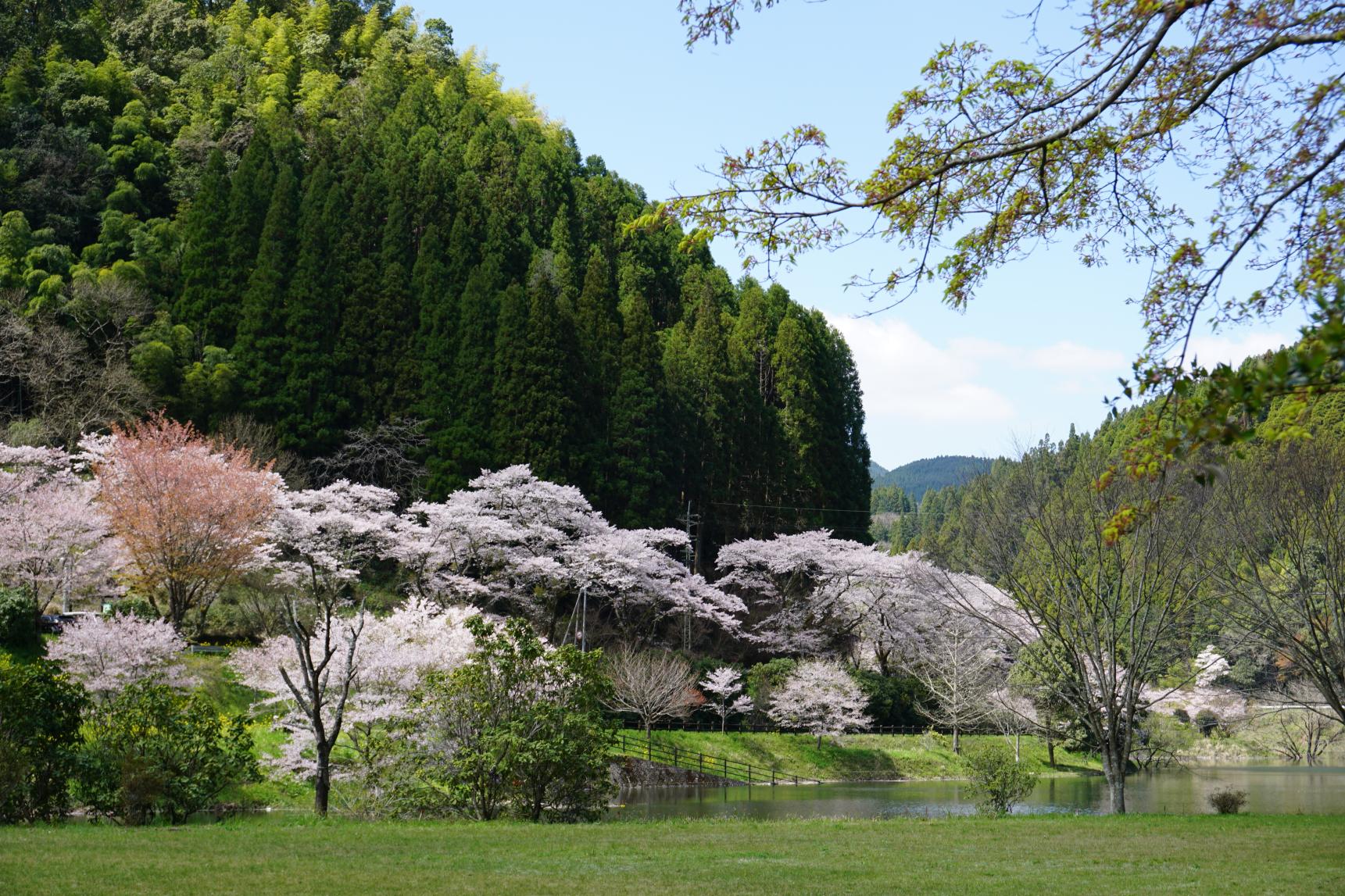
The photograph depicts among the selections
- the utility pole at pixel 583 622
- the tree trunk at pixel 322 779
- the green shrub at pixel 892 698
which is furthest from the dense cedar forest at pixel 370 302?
the tree trunk at pixel 322 779

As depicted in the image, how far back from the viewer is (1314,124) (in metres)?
4.99

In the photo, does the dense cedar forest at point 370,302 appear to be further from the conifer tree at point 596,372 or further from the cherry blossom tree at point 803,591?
the cherry blossom tree at point 803,591

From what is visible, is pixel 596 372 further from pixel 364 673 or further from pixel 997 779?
pixel 997 779

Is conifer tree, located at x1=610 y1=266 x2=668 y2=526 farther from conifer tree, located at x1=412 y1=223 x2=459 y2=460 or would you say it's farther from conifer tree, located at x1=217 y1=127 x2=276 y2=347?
conifer tree, located at x1=217 y1=127 x2=276 y2=347

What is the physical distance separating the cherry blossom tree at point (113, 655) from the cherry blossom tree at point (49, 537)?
12.9 ft

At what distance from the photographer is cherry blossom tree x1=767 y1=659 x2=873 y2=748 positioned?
3319cm

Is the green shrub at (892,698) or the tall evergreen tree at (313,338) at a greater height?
the tall evergreen tree at (313,338)

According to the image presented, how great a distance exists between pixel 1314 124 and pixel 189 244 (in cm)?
4053

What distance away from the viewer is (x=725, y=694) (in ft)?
108

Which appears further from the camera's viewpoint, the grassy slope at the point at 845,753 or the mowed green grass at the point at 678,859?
the grassy slope at the point at 845,753

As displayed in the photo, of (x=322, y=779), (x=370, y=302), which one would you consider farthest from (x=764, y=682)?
(x=322, y=779)

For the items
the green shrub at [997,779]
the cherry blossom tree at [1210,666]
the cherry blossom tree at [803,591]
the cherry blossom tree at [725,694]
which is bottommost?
the green shrub at [997,779]

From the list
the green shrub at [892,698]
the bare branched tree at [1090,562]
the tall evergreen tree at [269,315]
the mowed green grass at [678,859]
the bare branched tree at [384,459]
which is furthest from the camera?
the bare branched tree at [384,459]

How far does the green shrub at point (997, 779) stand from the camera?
1666 centimetres
